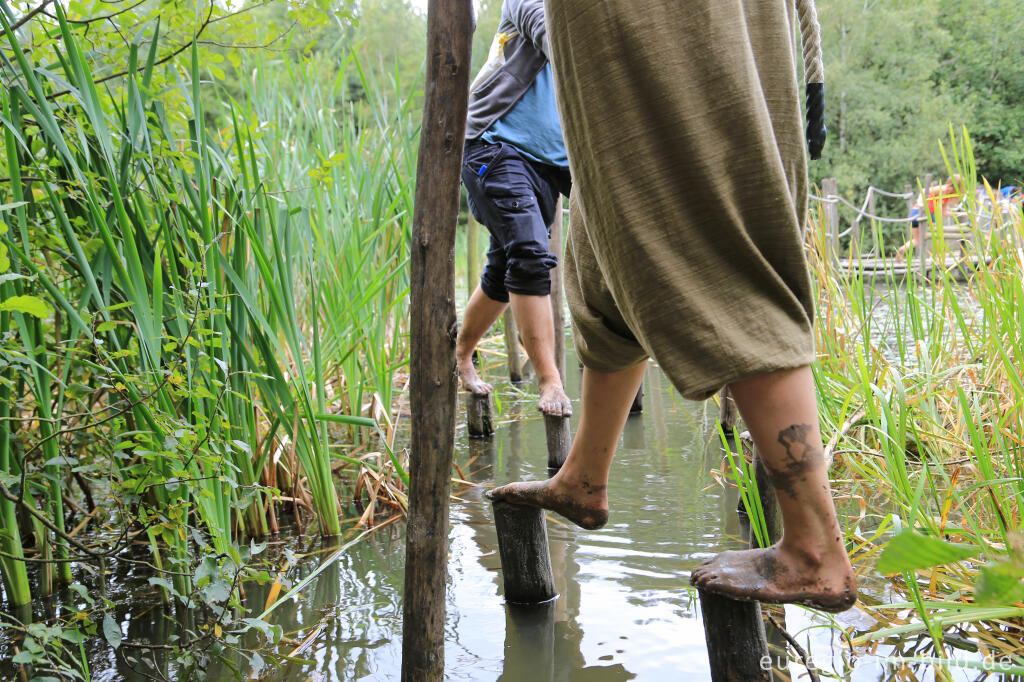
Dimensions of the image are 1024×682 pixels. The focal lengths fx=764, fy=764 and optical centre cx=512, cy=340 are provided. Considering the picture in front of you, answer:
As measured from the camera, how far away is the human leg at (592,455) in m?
1.42

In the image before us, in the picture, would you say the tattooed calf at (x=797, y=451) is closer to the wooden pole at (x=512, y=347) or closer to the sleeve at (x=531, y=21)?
the sleeve at (x=531, y=21)

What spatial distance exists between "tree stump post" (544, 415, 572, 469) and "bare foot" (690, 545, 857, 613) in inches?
59.4

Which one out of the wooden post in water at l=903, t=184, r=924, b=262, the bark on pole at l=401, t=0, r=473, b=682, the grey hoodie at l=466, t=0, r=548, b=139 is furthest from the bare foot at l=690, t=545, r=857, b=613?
the grey hoodie at l=466, t=0, r=548, b=139

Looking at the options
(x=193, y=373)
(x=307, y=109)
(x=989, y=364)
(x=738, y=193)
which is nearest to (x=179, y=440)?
(x=193, y=373)

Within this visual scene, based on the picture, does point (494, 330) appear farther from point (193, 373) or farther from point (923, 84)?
point (923, 84)

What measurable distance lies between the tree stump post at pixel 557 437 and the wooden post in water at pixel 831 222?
3.72 ft

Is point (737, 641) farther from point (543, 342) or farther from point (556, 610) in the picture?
point (543, 342)

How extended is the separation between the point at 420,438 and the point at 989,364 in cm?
159

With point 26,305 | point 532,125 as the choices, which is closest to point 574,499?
Answer: point 26,305

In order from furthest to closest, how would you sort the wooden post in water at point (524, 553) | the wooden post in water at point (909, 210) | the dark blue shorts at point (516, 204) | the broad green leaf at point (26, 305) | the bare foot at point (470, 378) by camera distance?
the bare foot at point (470, 378) < the dark blue shorts at point (516, 204) < the wooden post in water at point (909, 210) < the wooden post in water at point (524, 553) < the broad green leaf at point (26, 305)

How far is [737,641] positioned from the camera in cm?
121

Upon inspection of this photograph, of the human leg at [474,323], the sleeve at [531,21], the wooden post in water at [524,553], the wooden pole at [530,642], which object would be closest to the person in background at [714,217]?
the wooden pole at [530,642]

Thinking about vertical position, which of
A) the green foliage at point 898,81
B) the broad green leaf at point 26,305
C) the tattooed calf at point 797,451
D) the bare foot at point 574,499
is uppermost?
the green foliage at point 898,81

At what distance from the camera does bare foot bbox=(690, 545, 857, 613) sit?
1115 mm
